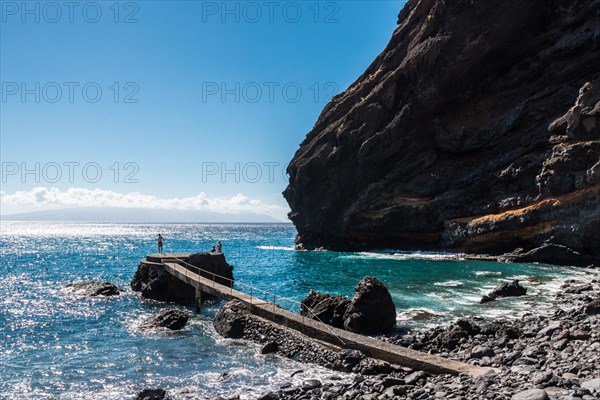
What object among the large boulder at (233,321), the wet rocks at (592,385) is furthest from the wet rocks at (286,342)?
the wet rocks at (592,385)

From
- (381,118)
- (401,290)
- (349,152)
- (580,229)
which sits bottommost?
(401,290)

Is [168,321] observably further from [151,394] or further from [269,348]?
[151,394]

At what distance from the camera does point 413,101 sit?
7150 centimetres

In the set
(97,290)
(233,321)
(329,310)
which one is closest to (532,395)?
(329,310)

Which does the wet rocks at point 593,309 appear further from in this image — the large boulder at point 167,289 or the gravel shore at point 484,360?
the large boulder at point 167,289

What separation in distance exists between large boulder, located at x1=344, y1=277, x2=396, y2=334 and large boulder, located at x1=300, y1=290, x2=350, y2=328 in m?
0.69

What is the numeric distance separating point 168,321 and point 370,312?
10921 mm

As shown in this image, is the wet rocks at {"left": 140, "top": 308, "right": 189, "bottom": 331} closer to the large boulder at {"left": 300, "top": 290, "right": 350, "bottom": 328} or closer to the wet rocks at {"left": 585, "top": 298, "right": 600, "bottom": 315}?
the large boulder at {"left": 300, "top": 290, "right": 350, "bottom": 328}

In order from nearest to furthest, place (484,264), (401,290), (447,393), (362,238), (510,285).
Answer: (447,393) < (510,285) < (401,290) < (484,264) < (362,238)

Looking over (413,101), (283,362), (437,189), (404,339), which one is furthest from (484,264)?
(283,362)

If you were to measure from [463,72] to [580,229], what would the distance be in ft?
102

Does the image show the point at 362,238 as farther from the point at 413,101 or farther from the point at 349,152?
the point at 413,101

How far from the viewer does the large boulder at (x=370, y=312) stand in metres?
21.7

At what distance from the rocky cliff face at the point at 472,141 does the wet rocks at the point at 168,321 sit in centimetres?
4158
